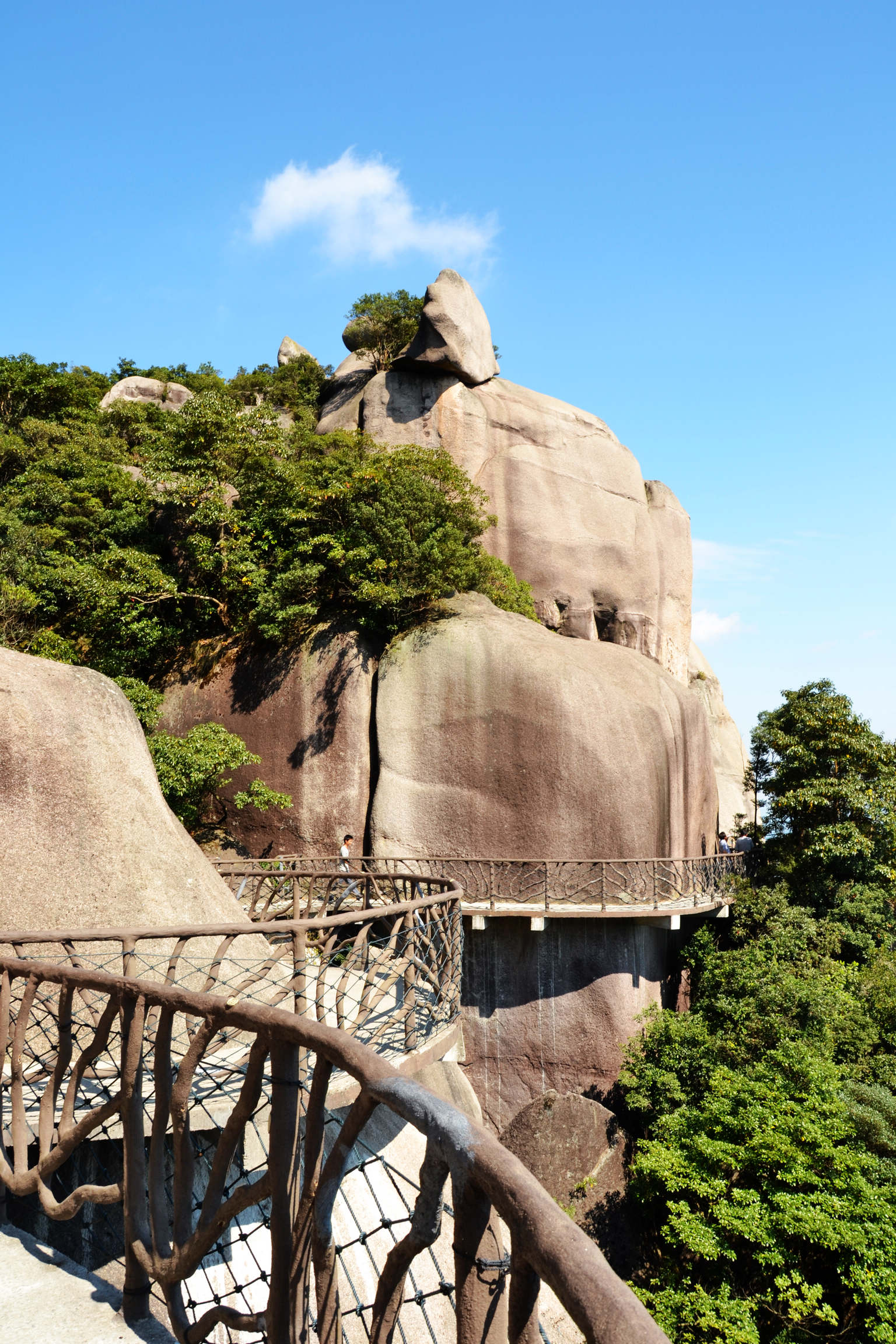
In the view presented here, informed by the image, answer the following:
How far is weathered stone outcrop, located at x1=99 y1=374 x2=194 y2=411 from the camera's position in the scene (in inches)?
1085

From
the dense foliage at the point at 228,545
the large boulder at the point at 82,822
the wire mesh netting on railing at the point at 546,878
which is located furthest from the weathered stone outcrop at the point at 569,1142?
the dense foliage at the point at 228,545

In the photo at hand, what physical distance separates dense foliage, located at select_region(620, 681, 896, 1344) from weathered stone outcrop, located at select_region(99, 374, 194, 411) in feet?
72.8

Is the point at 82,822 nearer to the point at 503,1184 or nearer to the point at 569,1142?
the point at 503,1184

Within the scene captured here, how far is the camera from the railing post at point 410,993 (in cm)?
646

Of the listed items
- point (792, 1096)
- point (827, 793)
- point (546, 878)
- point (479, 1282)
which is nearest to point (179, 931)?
point (479, 1282)

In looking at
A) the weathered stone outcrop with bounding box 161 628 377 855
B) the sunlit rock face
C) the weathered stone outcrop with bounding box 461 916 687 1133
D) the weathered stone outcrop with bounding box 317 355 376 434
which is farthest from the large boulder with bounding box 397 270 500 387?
the weathered stone outcrop with bounding box 461 916 687 1133

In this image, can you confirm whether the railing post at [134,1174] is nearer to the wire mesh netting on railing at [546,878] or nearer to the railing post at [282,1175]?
the railing post at [282,1175]

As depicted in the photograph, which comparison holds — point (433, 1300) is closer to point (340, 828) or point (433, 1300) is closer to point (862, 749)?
point (340, 828)

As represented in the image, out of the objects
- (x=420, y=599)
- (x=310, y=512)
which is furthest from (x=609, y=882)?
(x=310, y=512)

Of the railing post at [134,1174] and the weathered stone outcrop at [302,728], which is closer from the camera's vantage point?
the railing post at [134,1174]

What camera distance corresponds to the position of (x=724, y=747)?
1252 inches

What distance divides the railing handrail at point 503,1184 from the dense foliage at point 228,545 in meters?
14.0

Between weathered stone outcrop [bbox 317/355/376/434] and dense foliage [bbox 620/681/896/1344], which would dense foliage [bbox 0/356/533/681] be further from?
dense foliage [bbox 620/681/896/1344]

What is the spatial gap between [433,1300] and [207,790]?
929cm
